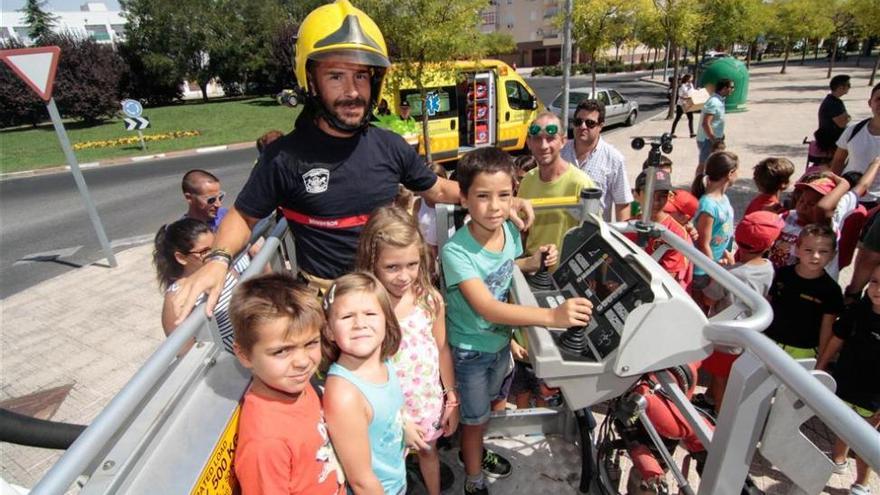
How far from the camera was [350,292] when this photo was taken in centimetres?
167

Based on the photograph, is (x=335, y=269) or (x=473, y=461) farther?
(x=473, y=461)

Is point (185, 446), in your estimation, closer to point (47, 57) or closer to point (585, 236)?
point (585, 236)

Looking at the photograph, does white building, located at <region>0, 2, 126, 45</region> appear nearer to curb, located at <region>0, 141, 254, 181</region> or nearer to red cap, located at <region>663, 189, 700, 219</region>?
curb, located at <region>0, 141, 254, 181</region>

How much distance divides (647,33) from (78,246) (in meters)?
17.8

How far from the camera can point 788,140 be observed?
11.1 m

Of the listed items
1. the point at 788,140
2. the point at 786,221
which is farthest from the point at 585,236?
the point at 788,140

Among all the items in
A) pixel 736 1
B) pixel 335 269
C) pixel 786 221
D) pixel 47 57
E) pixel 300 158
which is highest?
Answer: pixel 736 1

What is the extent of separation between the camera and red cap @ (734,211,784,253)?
9.47 feet

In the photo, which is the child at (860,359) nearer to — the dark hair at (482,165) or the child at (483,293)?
the child at (483,293)

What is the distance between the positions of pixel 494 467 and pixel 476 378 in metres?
0.81

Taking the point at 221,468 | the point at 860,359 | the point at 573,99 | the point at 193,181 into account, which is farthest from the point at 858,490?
the point at 573,99

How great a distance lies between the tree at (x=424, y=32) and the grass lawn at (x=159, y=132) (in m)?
10.5

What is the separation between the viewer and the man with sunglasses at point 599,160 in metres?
3.69

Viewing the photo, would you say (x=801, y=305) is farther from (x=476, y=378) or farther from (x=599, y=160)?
→ (x=476, y=378)
